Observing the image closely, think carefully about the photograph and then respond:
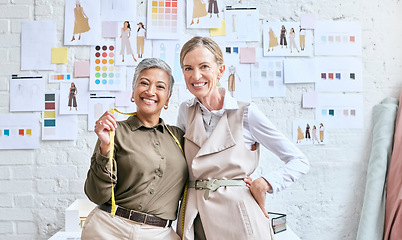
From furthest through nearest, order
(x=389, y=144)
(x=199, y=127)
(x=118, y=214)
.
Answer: (x=389, y=144) → (x=199, y=127) → (x=118, y=214)

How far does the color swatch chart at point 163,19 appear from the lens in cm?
245

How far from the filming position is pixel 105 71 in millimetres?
2434

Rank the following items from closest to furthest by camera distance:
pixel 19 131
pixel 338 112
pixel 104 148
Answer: pixel 104 148, pixel 19 131, pixel 338 112

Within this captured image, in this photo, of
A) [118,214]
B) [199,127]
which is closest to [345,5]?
[199,127]

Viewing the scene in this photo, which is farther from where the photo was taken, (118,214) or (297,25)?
(297,25)

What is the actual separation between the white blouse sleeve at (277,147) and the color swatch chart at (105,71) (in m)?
1.13

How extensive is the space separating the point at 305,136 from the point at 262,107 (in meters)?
0.34

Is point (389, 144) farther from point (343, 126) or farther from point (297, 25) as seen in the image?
point (297, 25)

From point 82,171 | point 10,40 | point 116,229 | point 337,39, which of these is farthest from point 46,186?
point 337,39

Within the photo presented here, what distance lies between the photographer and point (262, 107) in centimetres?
249

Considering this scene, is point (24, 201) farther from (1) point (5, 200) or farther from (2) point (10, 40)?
(2) point (10, 40)

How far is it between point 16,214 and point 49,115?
26.3 inches

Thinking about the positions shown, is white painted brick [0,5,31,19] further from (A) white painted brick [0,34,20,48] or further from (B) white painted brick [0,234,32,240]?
(B) white painted brick [0,234,32,240]

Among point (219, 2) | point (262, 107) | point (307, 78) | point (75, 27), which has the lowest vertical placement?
point (262, 107)
